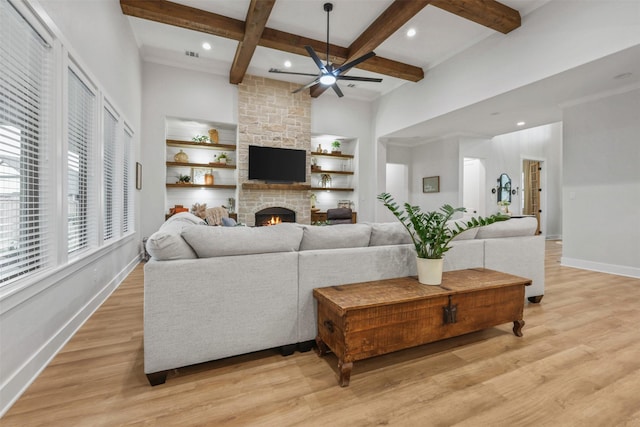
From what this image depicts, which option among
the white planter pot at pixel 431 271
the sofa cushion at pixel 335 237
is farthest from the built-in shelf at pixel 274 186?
the white planter pot at pixel 431 271

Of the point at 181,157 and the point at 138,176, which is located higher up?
the point at 181,157

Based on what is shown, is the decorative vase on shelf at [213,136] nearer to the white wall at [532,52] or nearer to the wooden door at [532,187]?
the white wall at [532,52]

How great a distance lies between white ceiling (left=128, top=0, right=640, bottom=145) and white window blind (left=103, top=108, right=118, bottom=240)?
6.08 feet

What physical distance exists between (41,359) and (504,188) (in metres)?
8.48

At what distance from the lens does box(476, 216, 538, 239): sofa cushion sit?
2578 millimetres

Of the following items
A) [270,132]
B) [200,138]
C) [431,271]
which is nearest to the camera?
[431,271]

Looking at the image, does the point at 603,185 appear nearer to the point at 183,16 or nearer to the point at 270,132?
the point at 270,132

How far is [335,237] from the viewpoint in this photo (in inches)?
79.3

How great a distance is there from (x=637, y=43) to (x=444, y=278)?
3.05m

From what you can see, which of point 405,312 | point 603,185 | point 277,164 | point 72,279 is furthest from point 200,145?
point 603,185

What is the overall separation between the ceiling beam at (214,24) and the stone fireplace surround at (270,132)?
1.59 meters

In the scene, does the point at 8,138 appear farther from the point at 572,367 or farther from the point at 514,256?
the point at 514,256

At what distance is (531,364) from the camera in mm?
1781

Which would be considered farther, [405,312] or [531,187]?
[531,187]
